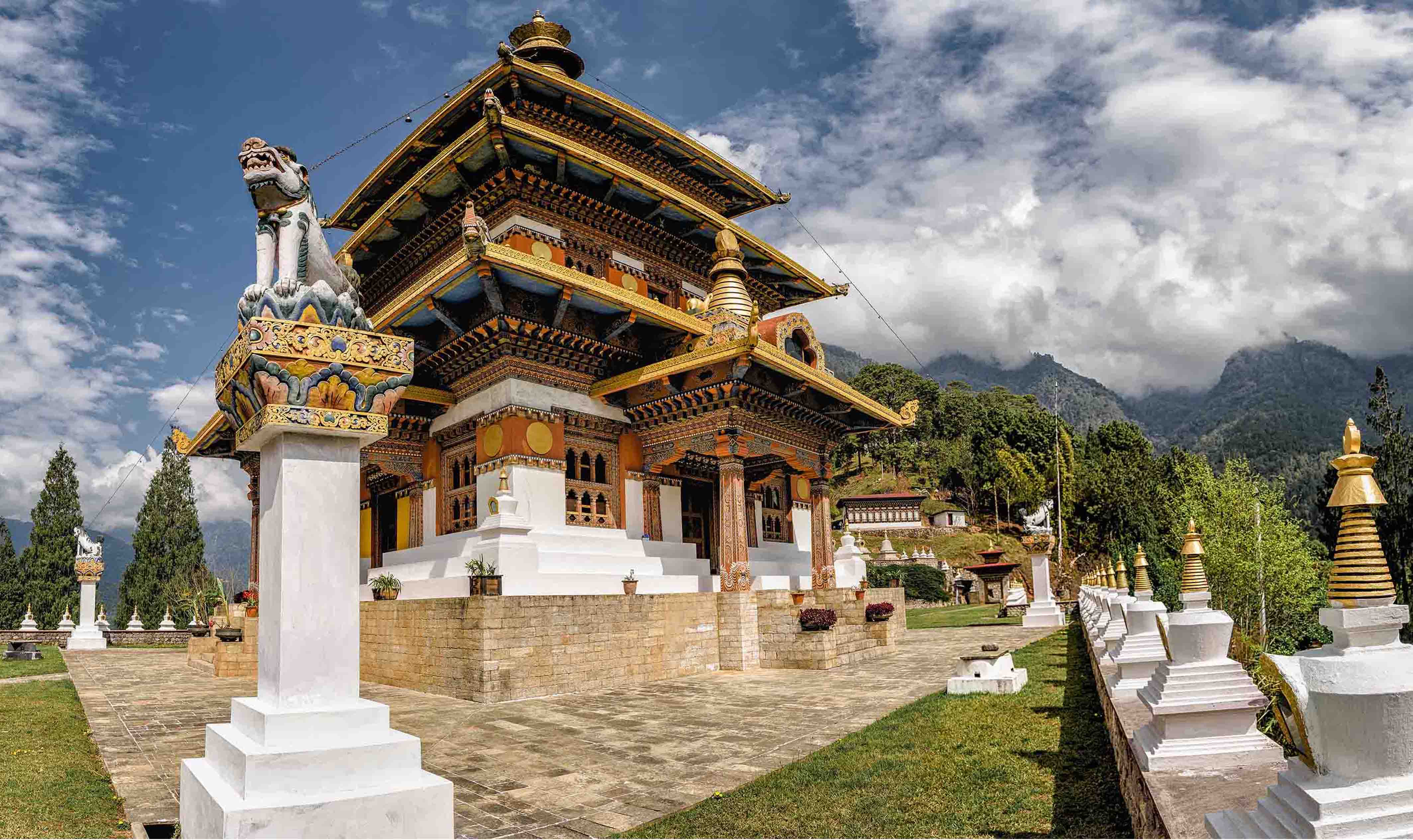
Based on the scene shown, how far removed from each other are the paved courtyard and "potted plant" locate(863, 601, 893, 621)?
1.87 m

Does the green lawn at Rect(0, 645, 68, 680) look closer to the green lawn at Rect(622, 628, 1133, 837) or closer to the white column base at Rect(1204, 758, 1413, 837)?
the green lawn at Rect(622, 628, 1133, 837)

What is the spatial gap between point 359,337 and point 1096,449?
6437cm

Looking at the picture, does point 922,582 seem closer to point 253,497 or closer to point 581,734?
point 253,497

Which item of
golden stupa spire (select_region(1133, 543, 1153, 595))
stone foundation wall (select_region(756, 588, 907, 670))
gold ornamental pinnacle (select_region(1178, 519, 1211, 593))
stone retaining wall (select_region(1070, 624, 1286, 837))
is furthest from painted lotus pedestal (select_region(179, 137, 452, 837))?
stone foundation wall (select_region(756, 588, 907, 670))

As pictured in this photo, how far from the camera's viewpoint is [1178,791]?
3840 mm

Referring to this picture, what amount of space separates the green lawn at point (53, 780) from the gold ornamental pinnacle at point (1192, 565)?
7228mm

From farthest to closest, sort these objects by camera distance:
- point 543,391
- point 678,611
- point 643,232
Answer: point 643,232 < point 543,391 < point 678,611

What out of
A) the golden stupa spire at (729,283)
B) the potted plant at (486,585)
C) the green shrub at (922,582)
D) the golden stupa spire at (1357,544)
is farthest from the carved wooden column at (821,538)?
the green shrub at (922,582)

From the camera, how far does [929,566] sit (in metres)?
47.6

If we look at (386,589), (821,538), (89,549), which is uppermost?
(89,549)

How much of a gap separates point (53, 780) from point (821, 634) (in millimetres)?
10987

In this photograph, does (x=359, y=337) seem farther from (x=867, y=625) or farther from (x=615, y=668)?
(x=867, y=625)

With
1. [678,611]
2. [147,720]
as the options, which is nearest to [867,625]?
[678,611]

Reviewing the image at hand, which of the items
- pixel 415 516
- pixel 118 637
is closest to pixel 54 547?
pixel 118 637
